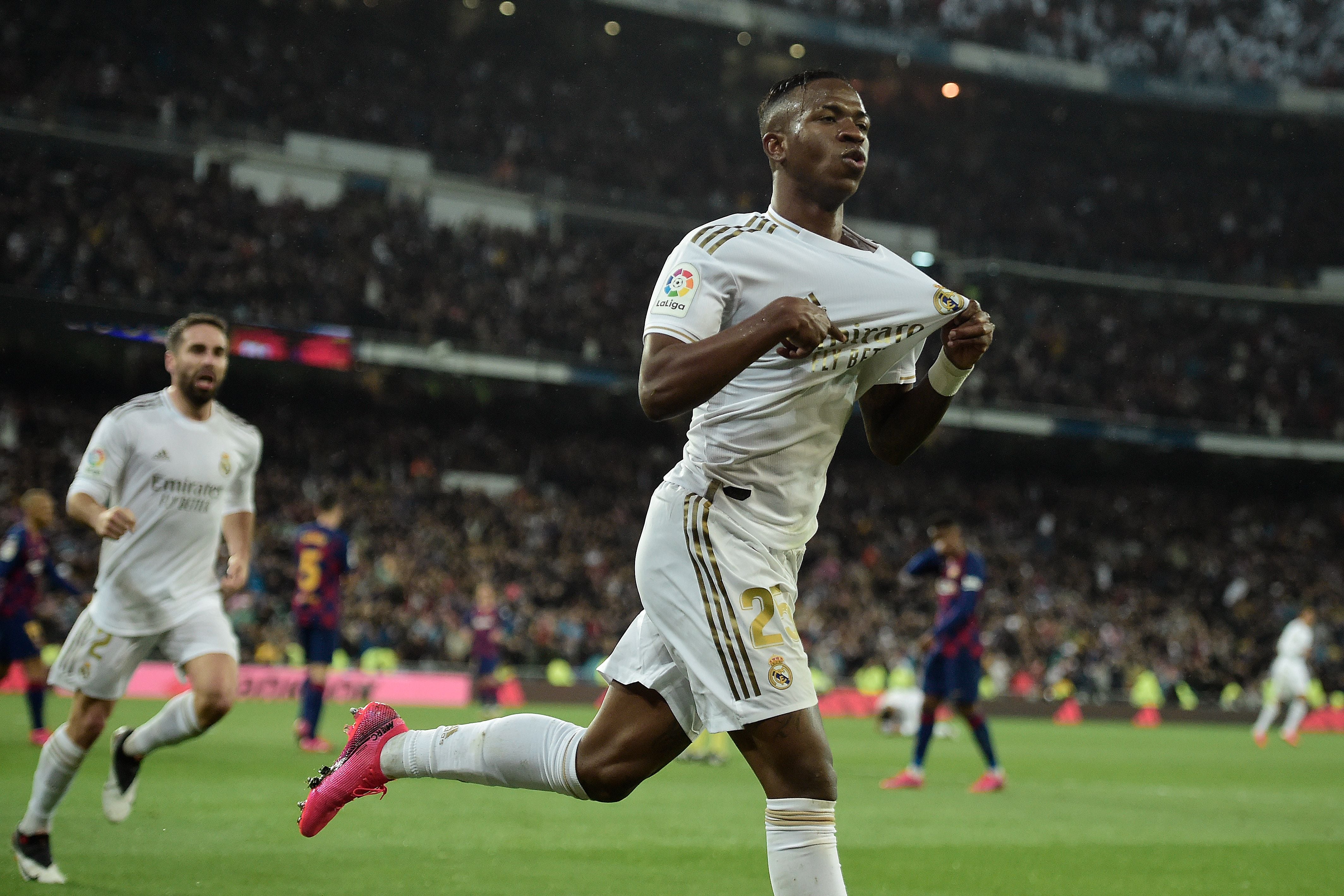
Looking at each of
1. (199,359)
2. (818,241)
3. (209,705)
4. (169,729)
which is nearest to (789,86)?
(818,241)

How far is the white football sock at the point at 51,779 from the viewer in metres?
5.49

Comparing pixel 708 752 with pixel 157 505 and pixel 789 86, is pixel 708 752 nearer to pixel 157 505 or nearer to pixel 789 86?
pixel 157 505

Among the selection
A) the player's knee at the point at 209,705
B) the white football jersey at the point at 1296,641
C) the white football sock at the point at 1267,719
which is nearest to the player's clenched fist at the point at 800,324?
the player's knee at the point at 209,705

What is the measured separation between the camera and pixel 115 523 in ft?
17.5

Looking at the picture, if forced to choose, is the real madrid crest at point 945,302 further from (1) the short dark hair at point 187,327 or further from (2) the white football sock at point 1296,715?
(2) the white football sock at point 1296,715

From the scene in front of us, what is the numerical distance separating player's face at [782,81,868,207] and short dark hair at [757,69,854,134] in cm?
3

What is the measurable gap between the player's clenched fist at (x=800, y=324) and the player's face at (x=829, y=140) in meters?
0.59

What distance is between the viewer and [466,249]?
31406 mm

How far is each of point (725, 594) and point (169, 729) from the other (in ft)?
11.7

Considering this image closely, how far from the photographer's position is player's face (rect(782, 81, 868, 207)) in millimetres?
3818

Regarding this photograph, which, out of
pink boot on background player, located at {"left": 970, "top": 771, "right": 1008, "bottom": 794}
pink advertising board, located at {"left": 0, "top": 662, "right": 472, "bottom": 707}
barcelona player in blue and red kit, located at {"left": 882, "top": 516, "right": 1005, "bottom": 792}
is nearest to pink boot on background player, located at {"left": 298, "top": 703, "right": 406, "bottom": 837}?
barcelona player in blue and red kit, located at {"left": 882, "top": 516, "right": 1005, "bottom": 792}

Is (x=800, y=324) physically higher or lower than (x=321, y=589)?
higher

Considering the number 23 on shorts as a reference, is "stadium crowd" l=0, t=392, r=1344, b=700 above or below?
below

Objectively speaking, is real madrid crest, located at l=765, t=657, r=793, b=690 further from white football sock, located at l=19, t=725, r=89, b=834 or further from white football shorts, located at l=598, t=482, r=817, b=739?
white football sock, located at l=19, t=725, r=89, b=834
